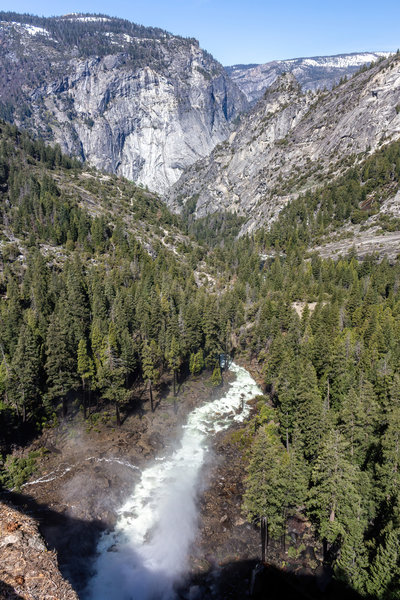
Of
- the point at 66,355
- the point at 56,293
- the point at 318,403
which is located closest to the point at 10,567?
the point at 318,403

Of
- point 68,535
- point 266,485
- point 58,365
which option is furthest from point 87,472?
point 266,485

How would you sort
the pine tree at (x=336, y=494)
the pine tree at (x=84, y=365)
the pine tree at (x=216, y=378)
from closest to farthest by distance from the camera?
the pine tree at (x=336, y=494), the pine tree at (x=84, y=365), the pine tree at (x=216, y=378)

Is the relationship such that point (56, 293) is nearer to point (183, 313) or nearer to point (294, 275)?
point (183, 313)

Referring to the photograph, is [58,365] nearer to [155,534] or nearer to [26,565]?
[155,534]

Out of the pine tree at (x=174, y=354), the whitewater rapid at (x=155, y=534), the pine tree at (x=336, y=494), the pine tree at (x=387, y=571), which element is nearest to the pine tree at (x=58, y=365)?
the pine tree at (x=174, y=354)

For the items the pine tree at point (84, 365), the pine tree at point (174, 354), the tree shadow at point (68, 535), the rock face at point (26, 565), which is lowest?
the tree shadow at point (68, 535)

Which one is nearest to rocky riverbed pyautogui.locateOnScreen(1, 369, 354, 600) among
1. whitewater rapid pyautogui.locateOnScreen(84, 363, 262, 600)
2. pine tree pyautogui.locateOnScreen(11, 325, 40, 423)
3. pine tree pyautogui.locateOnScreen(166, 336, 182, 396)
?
whitewater rapid pyautogui.locateOnScreen(84, 363, 262, 600)

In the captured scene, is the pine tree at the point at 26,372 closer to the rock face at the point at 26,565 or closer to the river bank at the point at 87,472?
the river bank at the point at 87,472

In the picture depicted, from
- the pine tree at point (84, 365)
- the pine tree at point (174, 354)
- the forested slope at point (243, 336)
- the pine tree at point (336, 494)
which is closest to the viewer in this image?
the pine tree at point (336, 494)

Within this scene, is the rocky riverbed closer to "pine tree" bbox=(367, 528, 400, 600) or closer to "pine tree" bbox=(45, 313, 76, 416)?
"pine tree" bbox=(45, 313, 76, 416)
